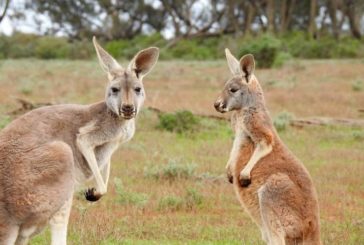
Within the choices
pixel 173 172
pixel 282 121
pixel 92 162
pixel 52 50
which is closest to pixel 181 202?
pixel 173 172

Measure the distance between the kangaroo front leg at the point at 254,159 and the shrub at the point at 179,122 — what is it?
24.7 feet

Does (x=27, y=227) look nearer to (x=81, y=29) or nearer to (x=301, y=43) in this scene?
(x=301, y=43)

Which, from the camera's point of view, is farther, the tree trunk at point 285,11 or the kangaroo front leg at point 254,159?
the tree trunk at point 285,11

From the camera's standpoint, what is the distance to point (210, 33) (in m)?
48.9

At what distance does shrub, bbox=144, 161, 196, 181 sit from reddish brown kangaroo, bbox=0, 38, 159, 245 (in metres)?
3.82

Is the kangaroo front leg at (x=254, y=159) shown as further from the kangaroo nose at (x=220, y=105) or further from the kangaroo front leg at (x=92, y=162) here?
the kangaroo front leg at (x=92, y=162)

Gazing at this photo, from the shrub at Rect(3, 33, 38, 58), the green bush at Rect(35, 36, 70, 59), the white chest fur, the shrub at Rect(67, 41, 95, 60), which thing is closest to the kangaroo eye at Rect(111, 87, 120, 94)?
the white chest fur

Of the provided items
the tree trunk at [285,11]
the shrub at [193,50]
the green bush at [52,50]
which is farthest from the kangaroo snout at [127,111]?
the tree trunk at [285,11]

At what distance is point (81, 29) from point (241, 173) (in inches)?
2099

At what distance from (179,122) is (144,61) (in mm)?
7658

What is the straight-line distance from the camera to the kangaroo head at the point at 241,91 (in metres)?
5.90

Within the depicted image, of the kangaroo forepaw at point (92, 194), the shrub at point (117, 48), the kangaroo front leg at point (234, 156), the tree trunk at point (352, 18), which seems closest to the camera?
the kangaroo forepaw at point (92, 194)

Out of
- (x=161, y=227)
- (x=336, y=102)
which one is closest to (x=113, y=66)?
(x=161, y=227)

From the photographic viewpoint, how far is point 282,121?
1360 cm
